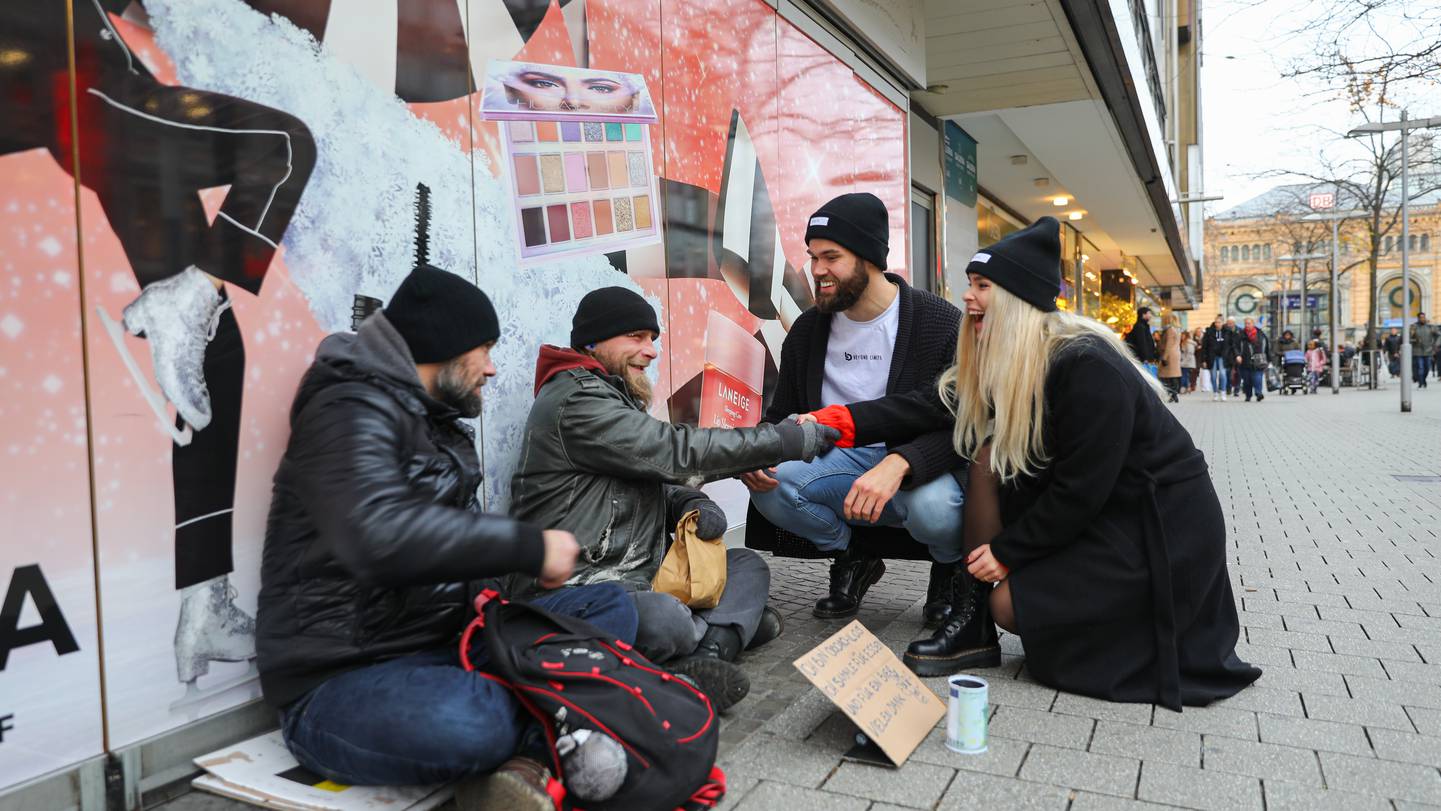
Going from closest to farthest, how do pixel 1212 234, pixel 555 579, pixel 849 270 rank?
pixel 555 579, pixel 849 270, pixel 1212 234

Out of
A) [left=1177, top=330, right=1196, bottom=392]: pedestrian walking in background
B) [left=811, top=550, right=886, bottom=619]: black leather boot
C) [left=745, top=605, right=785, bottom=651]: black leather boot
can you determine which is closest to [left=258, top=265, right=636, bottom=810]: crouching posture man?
[left=745, top=605, right=785, bottom=651]: black leather boot

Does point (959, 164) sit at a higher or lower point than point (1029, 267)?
higher

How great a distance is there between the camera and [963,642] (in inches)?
135

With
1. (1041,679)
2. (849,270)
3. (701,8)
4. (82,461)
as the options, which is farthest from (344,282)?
(701,8)

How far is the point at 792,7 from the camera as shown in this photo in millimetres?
6293

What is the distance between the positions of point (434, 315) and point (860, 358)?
2.08m

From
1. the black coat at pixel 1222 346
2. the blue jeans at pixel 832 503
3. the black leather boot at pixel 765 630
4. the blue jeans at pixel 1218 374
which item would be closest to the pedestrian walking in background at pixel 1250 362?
the black coat at pixel 1222 346

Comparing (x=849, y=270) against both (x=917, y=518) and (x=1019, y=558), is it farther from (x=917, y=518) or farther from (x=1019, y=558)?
(x=1019, y=558)

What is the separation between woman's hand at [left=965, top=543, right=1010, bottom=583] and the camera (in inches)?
126

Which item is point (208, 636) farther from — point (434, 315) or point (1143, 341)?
point (1143, 341)

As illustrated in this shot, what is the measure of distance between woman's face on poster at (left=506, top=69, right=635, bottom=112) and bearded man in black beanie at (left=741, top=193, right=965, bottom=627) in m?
1.09

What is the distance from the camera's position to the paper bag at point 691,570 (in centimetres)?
323

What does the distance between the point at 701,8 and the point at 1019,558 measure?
11.3 ft

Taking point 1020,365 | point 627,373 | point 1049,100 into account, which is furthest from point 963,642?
point 1049,100
